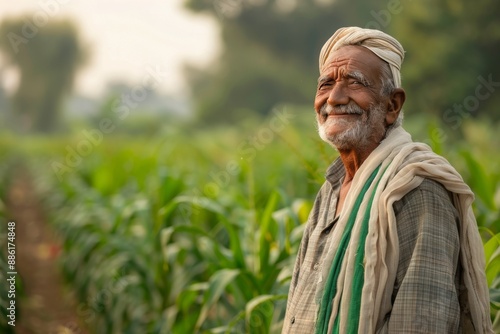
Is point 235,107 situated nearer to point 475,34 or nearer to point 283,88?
point 283,88

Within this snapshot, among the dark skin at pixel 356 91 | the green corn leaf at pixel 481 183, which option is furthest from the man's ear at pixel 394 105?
the green corn leaf at pixel 481 183

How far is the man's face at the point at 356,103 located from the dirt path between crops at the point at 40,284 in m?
2.34

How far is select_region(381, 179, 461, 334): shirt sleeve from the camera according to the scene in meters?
1.48

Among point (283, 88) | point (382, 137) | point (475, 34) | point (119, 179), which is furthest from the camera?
point (283, 88)

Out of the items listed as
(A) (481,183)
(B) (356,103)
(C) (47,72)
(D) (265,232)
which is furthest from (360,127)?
(C) (47,72)

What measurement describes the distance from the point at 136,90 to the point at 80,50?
53.6 metres

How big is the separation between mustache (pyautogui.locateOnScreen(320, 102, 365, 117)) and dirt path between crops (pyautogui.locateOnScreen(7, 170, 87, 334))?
230 cm

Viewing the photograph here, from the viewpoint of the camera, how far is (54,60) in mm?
53594

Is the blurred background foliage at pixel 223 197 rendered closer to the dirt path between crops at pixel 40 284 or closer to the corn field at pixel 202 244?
the corn field at pixel 202 244

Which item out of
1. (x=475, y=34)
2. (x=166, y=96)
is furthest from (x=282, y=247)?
(x=166, y=96)

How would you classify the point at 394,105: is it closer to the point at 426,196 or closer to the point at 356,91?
the point at 356,91

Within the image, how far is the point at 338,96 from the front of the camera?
1.75 m

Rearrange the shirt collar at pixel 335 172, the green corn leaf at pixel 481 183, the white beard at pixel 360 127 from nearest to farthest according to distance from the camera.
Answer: the white beard at pixel 360 127 → the shirt collar at pixel 335 172 → the green corn leaf at pixel 481 183

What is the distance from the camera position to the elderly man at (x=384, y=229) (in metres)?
1.51
